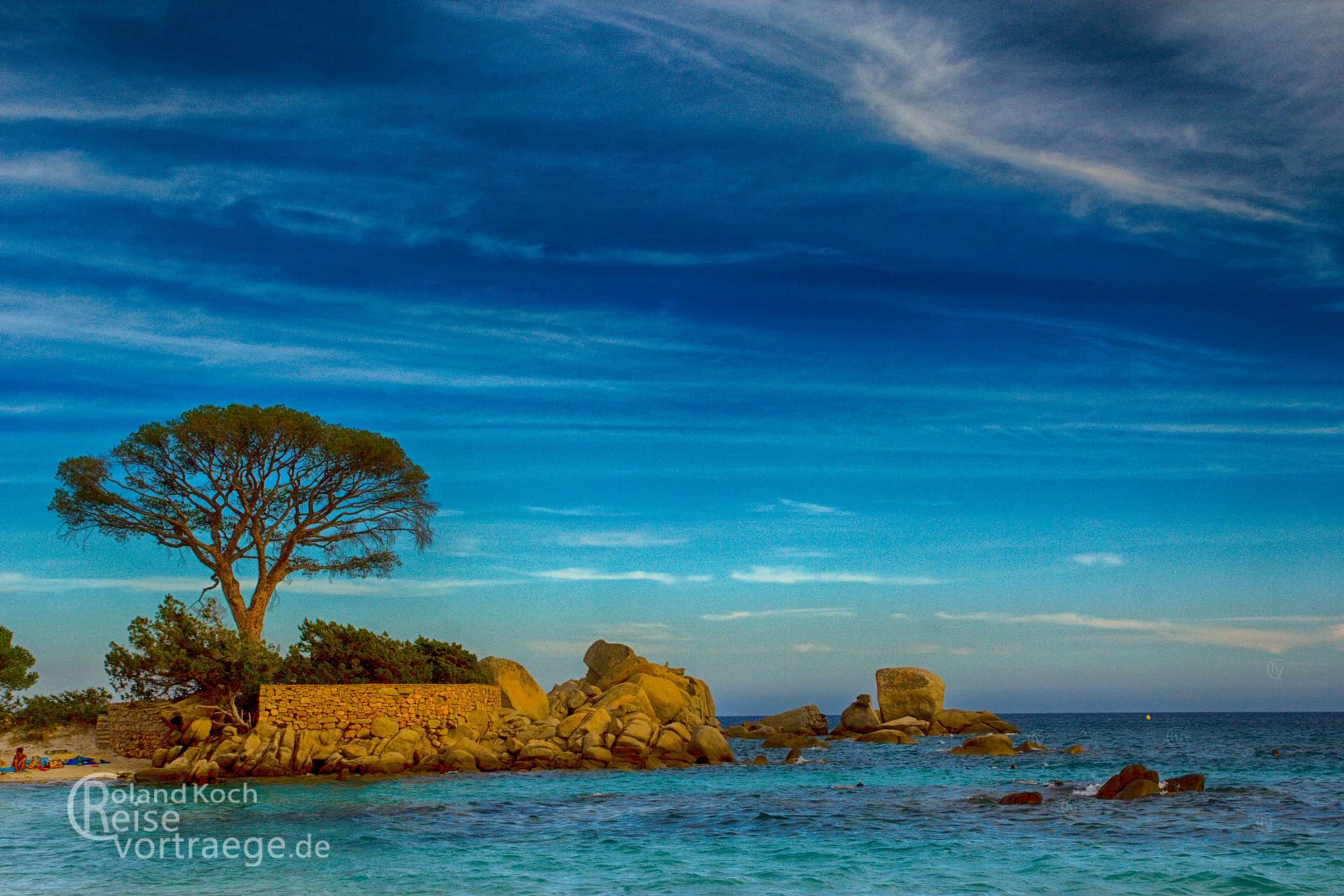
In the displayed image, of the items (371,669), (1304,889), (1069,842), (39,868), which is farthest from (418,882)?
(371,669)

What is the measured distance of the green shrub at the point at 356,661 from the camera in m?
32.9

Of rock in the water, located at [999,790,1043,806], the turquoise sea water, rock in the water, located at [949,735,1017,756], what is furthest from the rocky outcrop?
rock in the water, located at [999,790,1043,806]

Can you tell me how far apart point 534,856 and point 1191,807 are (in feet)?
50.0

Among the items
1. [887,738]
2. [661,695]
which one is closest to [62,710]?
[661,695]

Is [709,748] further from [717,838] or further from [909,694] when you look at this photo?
[909,694]

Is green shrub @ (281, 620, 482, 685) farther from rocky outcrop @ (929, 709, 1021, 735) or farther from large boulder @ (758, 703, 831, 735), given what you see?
rocky outcrop @ (929, 709, 1021, 735)

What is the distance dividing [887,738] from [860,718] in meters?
6.13

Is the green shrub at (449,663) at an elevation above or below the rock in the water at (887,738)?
above

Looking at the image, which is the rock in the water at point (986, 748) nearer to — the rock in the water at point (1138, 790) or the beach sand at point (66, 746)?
the rock in the water at point (1138, 790)

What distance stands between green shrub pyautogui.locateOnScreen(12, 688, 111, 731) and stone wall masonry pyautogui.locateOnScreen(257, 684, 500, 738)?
6733 millimetres

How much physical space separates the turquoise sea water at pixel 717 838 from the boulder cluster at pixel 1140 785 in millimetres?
491

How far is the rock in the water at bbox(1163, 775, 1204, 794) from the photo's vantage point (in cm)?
2570

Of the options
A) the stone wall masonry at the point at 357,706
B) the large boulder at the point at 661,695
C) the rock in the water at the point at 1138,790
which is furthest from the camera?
the large boulder at the point at 661,695

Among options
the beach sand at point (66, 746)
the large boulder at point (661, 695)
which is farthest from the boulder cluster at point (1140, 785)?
the beach sand at point (66, 746)
